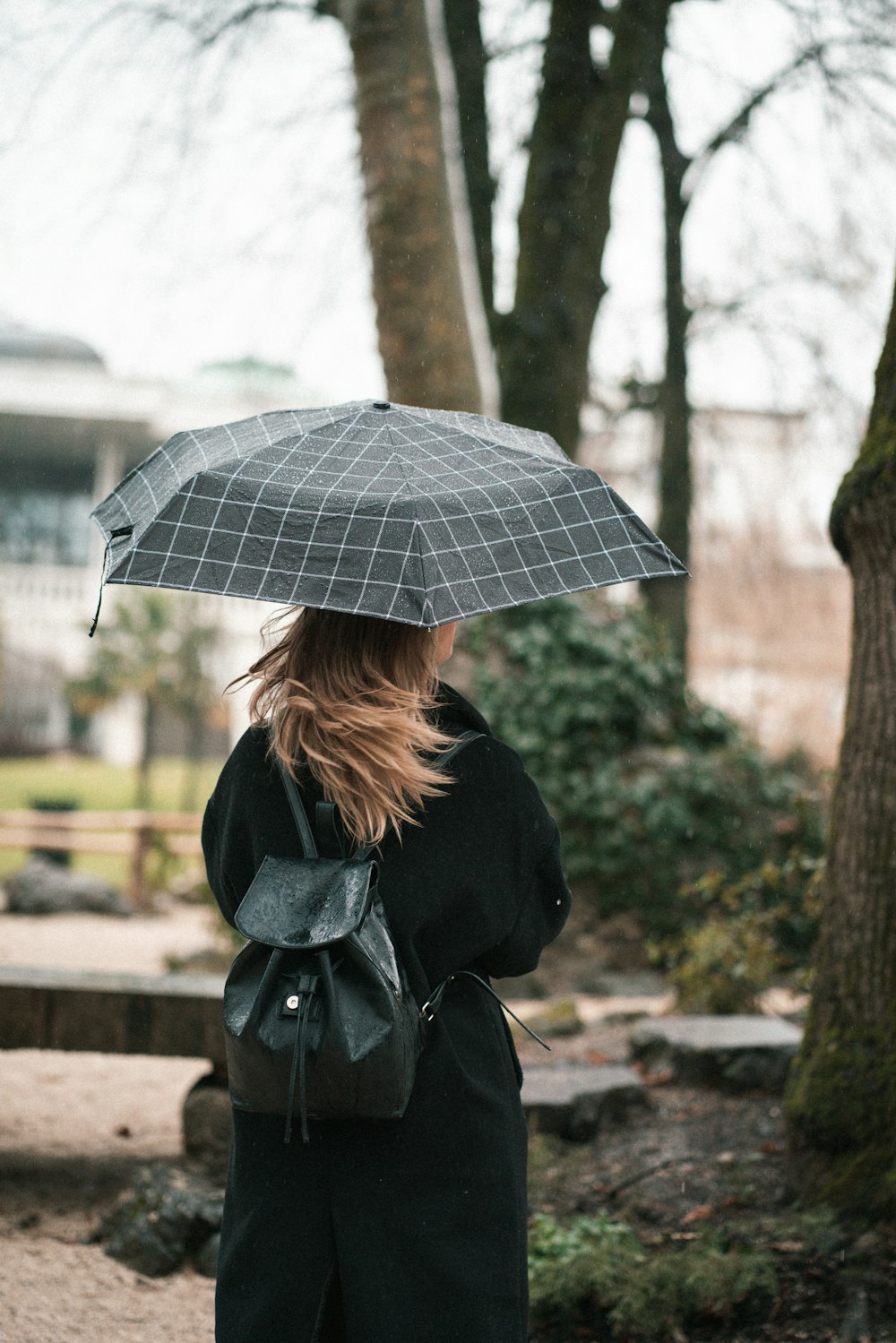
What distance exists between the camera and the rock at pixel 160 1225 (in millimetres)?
3805

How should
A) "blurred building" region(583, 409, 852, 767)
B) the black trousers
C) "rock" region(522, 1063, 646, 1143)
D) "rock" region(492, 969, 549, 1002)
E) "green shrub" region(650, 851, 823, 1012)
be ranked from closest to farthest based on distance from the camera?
the black trousers, "rock" region(522, 1063, 646, 1143), "green shrub" region(650, 851, 823, 1012), "rock" region(492, 969, 549, 1002), "blurred building" region(583, 409, 852, 767)

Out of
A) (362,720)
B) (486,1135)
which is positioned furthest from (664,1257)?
(362,720)

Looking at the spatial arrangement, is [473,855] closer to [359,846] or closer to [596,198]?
[359,846]

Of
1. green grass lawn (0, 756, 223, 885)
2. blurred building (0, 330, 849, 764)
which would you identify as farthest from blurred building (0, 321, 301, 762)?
green grass lawn (0, 756, 223, 885)

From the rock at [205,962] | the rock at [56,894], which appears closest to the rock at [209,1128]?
the rock at [205,962]

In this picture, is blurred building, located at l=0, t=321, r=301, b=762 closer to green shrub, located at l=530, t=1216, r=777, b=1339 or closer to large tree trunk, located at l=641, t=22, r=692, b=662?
large tree trunk, located at l=641, t=22, r=692, b=662

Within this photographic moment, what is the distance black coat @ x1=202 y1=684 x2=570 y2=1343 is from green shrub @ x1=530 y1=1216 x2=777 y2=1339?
1.33 m

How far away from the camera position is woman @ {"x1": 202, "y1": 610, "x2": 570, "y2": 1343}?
1869mm

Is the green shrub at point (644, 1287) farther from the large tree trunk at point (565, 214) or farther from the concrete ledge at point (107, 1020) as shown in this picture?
the large tree trunk at point (565, 214)

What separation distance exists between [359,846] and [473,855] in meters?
0.17

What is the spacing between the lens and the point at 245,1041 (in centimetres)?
178

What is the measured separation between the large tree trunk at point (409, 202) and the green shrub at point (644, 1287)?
3.91 meters

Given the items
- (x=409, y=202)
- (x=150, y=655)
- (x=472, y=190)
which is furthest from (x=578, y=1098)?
(x=150, y=655)

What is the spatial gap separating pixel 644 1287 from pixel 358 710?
2.03m
